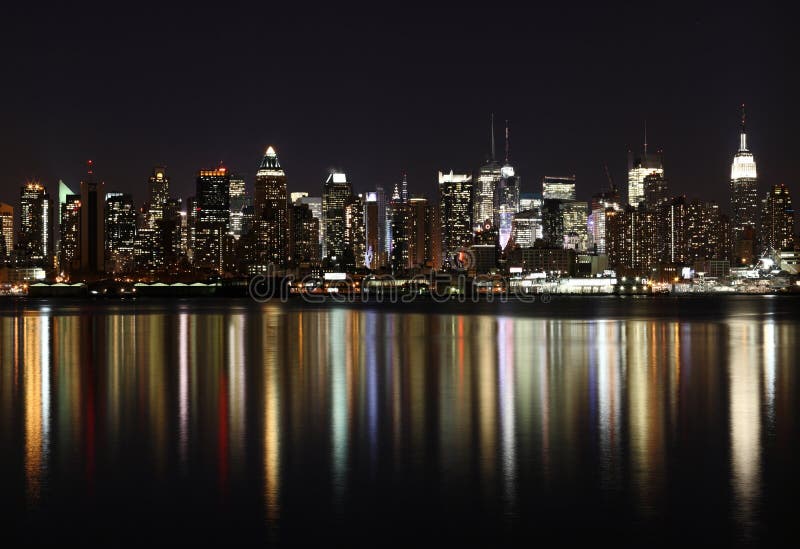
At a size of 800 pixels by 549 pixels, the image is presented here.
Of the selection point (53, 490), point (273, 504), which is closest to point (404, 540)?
point (273, 504)

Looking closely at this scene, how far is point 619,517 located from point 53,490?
22.4 ft

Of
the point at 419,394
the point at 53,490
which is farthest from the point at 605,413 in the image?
the point at 53,490

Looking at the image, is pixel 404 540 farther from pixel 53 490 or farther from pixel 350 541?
pixel 53 490

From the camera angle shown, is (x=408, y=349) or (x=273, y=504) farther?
(x=408, y=349)

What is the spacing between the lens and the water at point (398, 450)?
385 inches

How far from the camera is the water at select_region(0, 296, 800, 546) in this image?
385 inches

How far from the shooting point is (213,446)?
1417cm

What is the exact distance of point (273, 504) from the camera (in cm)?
1055

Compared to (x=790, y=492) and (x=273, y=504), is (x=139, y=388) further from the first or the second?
(x=790, y=492)

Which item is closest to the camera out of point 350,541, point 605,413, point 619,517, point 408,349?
point 350,541

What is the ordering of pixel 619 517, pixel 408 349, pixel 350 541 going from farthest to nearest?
pixel 408 349, pixel 619 517, pixel 350 541

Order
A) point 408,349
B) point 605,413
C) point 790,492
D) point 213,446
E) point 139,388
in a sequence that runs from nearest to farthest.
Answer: point 790,492, point 213,446, point 605,413, point 139,388, point 408,349

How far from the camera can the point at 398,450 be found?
1380cm

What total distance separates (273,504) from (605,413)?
8674 millimetres
